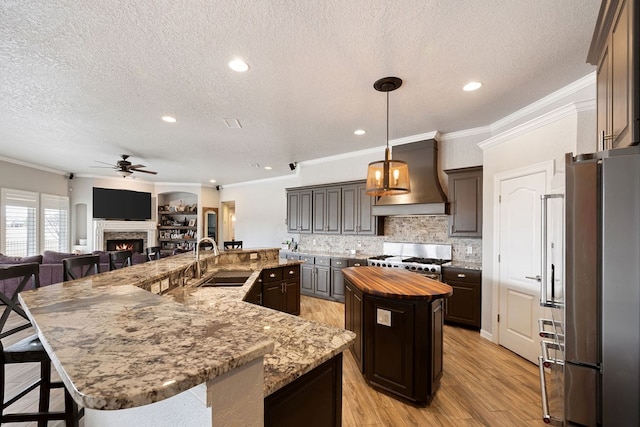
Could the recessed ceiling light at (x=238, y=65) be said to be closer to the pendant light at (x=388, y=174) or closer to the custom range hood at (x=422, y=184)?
the pendant light at (x=388, y=174)

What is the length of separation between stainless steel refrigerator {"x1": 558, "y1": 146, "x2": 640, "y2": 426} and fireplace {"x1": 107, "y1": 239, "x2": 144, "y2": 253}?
970 centimetres

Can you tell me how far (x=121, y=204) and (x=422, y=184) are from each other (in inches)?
323

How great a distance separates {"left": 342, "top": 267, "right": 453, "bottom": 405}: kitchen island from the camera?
2131 millimetres

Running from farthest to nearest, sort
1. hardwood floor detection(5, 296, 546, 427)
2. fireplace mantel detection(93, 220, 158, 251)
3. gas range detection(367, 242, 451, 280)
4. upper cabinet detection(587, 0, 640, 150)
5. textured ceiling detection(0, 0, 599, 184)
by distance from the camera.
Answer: fireplace mantel detection(93, 220, 158, 251)
gas range detection(367, 242, 451, 280)
hardwood floor detection(5, 296, 546, 427)
textured ceiling detection(0, 0, 599, 184)
upper cabinet detection(587, 0, 640, 150)

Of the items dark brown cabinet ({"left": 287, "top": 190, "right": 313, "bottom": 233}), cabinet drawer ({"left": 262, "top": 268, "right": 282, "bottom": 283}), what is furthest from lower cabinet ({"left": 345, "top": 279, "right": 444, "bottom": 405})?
dark brown cabinet ({"left": 287, "top": 190, "right": 313, "bottom": 233})

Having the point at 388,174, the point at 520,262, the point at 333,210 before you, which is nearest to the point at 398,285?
the point at 388,174

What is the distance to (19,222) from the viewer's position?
19.0ft

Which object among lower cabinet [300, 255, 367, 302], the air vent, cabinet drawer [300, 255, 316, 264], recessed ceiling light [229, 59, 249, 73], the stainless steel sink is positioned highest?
recessed ceiling light [229, 59, 249, 73]

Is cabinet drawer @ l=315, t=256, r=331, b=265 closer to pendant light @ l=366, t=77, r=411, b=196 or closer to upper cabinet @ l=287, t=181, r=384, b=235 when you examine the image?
upper cabinet @ l=287, t=181, r=384, b=235

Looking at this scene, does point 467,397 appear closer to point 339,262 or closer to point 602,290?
point 602,290

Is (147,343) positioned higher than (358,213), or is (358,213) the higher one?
(358,213)

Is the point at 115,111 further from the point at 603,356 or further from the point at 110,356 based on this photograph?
the point at 603,356

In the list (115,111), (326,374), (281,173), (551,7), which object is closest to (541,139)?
(551,7)

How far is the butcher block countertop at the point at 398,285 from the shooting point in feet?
6.90
